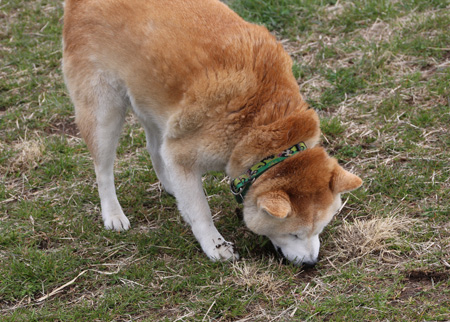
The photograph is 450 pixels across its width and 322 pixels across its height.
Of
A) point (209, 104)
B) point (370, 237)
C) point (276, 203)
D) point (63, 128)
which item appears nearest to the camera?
point (276, 203)

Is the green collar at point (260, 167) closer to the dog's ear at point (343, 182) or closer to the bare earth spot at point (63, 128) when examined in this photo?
the dog's ear at point (343, 182)

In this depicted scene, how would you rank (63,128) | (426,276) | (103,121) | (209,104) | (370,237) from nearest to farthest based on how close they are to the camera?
(426,276)
(209,104)
(370,237)
(103,121)
(63,128)

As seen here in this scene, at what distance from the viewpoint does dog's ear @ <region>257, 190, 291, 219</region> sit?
348 centimetres

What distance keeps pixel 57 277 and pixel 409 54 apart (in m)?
4.30

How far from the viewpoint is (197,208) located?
13.7 ft

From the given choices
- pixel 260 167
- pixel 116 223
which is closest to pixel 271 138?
pixel 260 167

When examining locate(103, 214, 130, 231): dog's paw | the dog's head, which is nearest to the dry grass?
the dog's head

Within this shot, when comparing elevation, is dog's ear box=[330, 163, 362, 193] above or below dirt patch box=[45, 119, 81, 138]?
above

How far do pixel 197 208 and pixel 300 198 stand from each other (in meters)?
0.83

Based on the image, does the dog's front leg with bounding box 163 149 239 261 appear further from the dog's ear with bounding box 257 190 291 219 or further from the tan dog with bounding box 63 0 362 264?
the dog's ear with bounding box 257 190 291 219

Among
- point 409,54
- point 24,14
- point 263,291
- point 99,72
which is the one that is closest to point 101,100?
point 99,72

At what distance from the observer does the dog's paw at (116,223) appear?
4.55 metres

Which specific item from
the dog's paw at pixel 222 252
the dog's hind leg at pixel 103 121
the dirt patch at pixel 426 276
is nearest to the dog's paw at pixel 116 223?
the dog's hind leg at pixel 103 121

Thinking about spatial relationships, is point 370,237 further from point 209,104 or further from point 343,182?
point 209,104
